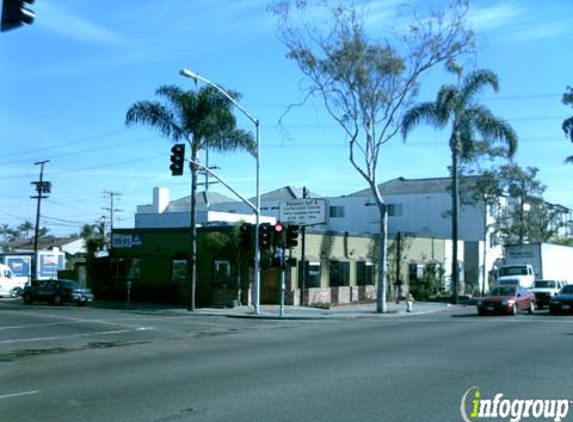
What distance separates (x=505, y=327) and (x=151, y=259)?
23.9m

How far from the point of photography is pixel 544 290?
126 feet

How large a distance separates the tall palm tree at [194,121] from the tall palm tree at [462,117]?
1085 centimetres

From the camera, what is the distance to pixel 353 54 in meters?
33.2

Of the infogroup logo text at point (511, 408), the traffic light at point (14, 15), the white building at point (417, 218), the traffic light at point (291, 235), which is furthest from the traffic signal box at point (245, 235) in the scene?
the traffic light at point (14, 15)

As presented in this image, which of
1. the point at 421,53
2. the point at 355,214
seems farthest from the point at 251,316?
the point at 355,214

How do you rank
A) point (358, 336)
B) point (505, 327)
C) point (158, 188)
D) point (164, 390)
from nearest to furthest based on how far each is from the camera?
point (164, 390) → point (358, 336) → point (505, 327) → point (158, 188)

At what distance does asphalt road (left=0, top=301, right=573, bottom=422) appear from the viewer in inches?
373

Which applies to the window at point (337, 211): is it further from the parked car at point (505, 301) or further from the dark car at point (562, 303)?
the dark car at point (562, 303)

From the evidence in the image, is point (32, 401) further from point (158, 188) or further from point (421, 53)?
point (158, 188)

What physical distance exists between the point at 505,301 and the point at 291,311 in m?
10.3

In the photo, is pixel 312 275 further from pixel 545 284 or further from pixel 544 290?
pixel 545 284

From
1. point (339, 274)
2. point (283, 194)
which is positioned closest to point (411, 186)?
point (283, 194)

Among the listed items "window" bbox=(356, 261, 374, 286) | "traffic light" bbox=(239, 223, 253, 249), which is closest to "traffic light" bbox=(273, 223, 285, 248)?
"traffic light" bbox=(239, 223, 253, 249)

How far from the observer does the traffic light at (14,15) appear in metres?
8.17
